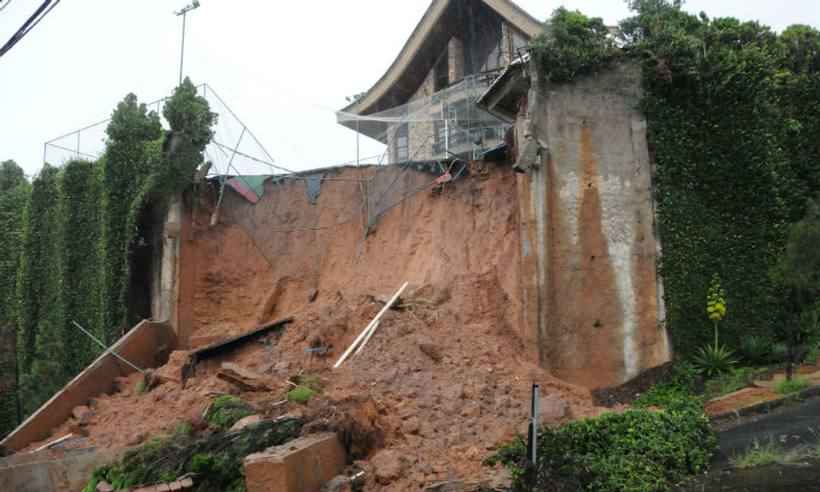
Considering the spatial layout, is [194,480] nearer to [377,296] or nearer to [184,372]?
[184,372]

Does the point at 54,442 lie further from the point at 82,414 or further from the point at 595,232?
the point at 595,232

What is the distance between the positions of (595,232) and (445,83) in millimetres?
10959

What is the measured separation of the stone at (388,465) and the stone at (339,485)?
34 centimetres

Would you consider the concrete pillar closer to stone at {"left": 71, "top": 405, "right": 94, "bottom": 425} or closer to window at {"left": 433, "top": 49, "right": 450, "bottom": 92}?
window at {"left": 433, "top": 49, "right": 450, "bottom": 92}

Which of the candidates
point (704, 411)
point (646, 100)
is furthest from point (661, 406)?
point (646, 100)

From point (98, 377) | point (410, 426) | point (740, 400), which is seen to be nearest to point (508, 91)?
point (740, 400)

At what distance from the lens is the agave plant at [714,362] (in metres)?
12.7

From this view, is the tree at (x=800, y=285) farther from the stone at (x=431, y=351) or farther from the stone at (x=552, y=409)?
the stone at (x=431, y=351)

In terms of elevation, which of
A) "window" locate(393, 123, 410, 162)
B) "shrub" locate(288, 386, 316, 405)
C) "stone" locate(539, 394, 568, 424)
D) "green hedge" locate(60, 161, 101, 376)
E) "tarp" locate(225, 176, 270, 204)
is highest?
"window" locate(393, 123, 410, 162)

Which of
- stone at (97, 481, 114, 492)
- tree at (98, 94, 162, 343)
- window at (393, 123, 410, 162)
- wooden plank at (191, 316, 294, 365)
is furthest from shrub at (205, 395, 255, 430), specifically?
window at (393, 123, 410, 162)

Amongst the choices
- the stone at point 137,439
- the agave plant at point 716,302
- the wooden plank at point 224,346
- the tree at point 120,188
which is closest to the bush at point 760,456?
the agave plant at point 716,302

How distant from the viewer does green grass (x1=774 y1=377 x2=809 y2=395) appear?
36.9 ft

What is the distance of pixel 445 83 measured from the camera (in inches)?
909

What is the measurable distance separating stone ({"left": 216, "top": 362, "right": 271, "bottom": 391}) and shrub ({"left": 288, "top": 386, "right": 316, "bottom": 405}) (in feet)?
2.53
